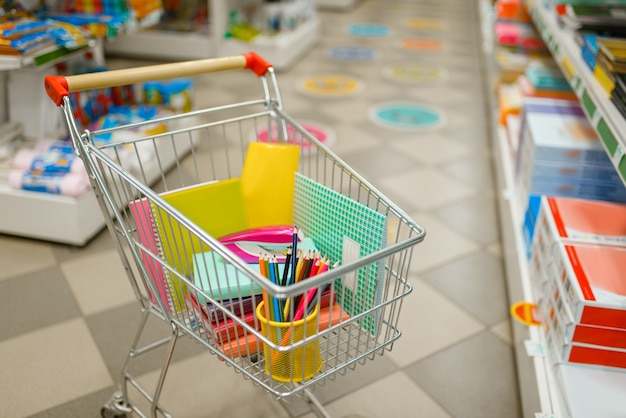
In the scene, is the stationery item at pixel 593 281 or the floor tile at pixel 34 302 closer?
the stationery item at pixel 593 281

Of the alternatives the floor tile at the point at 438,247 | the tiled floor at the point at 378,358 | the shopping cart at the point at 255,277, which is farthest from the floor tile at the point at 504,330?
the shopping cart at the point at 255,277

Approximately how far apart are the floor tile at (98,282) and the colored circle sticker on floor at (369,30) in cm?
454

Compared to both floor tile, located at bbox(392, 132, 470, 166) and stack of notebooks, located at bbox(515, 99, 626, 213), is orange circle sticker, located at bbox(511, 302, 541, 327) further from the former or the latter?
floor tile, located at bbox(392, 132, 470, 166)

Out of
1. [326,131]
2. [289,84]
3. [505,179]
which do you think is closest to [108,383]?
[505,179]

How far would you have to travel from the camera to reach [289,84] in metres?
4.50

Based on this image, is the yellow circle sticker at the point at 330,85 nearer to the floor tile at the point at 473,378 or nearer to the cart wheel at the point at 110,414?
the floor tile at the point at 473,378

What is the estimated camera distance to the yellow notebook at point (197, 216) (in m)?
1.36

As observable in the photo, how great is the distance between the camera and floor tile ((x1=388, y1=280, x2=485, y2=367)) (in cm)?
194

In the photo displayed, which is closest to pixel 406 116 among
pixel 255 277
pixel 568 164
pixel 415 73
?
pixel 415 73

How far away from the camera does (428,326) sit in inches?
80.9

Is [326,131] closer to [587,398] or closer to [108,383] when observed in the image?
[108,383]

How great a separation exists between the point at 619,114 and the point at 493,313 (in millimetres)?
879

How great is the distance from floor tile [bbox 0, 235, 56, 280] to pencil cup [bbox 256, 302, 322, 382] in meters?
1.50

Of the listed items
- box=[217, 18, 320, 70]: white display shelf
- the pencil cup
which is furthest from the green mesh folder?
box=[217, 18, 320, 70]: white display shelf
